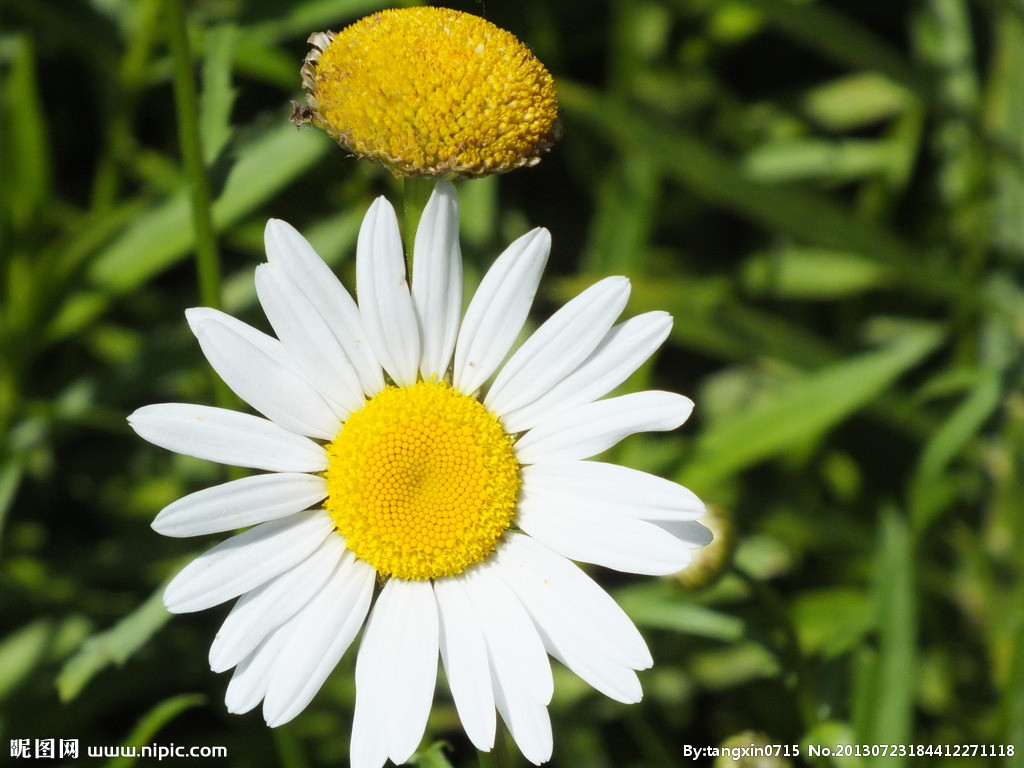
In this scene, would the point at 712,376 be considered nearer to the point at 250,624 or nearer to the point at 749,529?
the point at 749,529

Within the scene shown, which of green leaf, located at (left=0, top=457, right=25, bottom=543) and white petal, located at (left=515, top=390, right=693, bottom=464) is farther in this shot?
green leaf, located at (left=0, top=457, right=25, bottom=543)

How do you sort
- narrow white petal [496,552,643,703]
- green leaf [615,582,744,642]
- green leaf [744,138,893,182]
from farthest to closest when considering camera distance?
1. green leaf [744,138,893,182]
2. green leaf [615,582,744,642]
3. narrow white petal [496,552,643,703]

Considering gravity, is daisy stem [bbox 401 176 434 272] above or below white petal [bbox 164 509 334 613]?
above

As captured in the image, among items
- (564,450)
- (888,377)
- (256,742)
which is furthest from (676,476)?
(256,742)

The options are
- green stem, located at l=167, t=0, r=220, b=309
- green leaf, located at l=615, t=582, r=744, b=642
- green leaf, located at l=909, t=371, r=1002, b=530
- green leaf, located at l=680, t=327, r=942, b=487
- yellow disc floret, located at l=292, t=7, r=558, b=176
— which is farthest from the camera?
green leaf, located at l=680, t=327, r=942, b=487

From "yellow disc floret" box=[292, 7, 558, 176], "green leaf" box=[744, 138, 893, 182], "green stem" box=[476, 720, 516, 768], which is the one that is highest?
"green leaf" box=[744, 138, 893, 182]

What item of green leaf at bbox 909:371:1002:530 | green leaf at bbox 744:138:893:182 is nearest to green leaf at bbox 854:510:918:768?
green leaf at bbox 909:371:1002:530

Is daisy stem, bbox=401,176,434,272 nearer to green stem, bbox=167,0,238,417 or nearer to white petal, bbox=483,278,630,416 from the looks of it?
white petal, bbox=483,278,630,416
